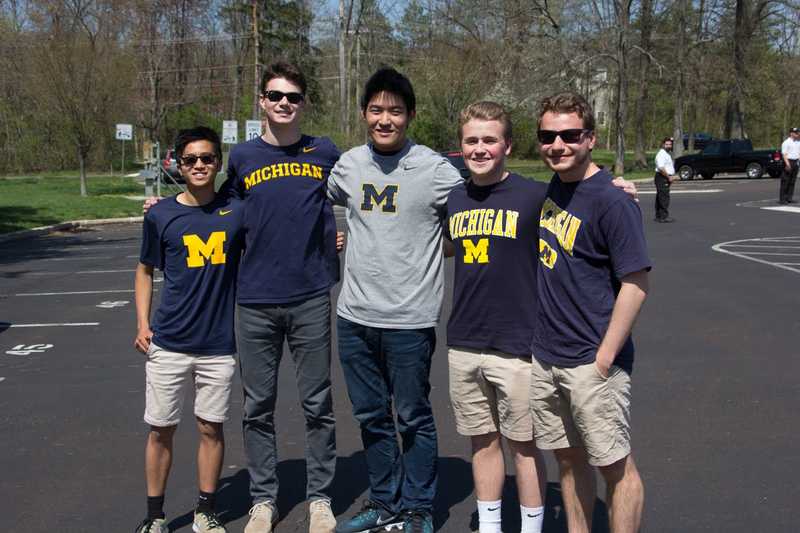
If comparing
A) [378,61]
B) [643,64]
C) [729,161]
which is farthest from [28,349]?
[378,61]

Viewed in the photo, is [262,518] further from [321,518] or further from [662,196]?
[662,196]

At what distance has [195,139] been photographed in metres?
3.97

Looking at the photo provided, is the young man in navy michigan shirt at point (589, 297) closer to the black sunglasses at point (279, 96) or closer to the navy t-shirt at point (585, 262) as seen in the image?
the navy t-shirt at point (585, 262)

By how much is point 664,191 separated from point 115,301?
40.9 feet

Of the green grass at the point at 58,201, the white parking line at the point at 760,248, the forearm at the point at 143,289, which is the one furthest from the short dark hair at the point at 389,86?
the green grass at the point at 58,201

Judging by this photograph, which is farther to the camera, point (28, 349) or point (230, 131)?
point (230, 131)

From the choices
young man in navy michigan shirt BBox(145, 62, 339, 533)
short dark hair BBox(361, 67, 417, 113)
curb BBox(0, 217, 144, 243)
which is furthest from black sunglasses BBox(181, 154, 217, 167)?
curb BBox(0, 217, 144, 243)

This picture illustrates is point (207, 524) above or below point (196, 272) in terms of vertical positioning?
below

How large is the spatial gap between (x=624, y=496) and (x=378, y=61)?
1948 inches

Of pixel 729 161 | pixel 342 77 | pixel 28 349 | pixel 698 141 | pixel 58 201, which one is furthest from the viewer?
pixel 698 141

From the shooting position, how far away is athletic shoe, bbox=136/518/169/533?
3.90 metres

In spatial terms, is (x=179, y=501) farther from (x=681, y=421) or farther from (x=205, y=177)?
(x=681, y=421)

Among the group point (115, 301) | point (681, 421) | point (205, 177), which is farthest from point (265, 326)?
point (115, 301)

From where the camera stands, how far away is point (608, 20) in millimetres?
40969
